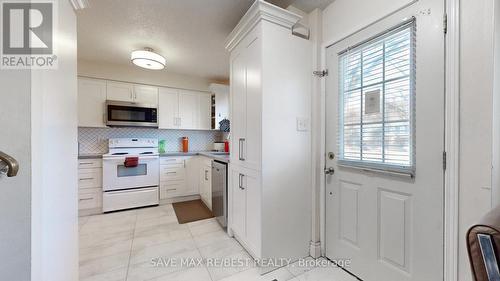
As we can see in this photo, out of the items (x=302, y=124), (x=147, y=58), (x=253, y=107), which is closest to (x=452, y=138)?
(x=302, y=124)

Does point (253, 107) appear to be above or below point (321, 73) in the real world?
below

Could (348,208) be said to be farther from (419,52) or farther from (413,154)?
(419,52)

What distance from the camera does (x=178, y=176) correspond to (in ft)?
11.5

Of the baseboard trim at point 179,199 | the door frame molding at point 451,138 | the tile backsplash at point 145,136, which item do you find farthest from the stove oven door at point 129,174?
the door frame molding at point 451,138

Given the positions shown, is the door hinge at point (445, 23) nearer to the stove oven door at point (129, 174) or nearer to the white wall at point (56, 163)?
the white wall at point (56, 163)

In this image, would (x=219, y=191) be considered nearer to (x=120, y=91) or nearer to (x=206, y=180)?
(x=206, y=180)

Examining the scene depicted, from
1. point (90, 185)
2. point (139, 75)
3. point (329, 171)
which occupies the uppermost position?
point (139, 75)

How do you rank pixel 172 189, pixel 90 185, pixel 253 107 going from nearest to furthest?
pixel 253 107, pixel 90 185, pixel 172 189

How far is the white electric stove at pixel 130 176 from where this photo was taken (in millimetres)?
2928

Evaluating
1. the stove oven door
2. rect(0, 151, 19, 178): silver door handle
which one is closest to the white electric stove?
the stove oven door

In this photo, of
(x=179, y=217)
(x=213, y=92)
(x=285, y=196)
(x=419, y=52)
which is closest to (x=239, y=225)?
(x=285, y=196)

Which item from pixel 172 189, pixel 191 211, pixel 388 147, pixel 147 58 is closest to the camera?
pixel 388 147

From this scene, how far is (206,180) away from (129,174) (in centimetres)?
124

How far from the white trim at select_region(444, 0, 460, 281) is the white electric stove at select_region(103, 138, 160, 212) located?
139 inches
